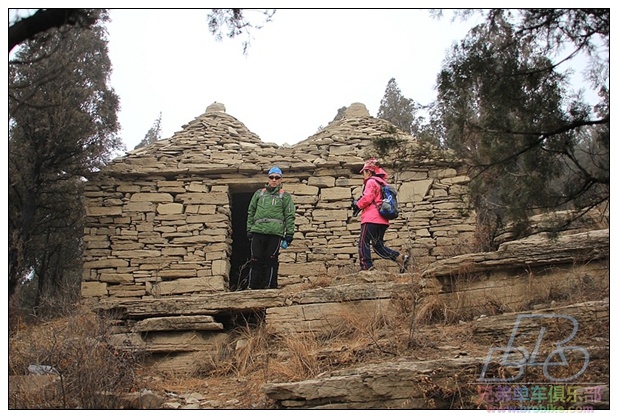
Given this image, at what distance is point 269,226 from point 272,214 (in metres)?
0.16

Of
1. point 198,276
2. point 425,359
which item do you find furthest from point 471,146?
point 198,276

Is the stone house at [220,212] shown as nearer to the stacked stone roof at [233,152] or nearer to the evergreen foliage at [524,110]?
the stacked stone roof at [233,152]

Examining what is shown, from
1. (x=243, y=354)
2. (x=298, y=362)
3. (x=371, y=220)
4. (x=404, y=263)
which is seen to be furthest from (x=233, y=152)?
(x=298, y=362)

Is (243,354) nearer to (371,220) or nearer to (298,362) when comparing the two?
(298,362)

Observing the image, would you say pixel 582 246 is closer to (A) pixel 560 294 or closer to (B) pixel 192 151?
(A) pixel 560 294

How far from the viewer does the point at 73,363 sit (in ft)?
21.8

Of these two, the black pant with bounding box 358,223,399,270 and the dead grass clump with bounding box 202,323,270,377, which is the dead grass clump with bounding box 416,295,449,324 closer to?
the black pant with bounding box 358,223,399,270

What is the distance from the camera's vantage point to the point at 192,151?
11.2m

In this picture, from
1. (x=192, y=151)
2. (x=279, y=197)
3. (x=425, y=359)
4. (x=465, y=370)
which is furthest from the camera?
(x=192, y=151)

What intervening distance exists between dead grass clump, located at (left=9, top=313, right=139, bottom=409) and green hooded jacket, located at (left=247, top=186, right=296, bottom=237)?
2.38m

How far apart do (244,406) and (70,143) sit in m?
4.89

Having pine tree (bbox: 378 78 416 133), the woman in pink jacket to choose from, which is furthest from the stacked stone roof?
pine tree (bbox: 378 78 416 133)

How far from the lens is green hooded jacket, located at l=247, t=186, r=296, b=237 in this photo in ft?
30.4

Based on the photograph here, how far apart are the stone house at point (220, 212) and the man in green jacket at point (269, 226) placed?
120 centimetres
